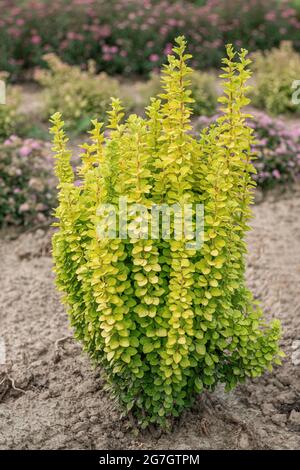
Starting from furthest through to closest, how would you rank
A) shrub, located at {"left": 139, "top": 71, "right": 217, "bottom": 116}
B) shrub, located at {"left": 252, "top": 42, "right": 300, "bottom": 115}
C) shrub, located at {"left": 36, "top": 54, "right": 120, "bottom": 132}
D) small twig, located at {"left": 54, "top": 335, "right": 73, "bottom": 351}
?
shrub, located at {"left": 252, "top": 42, "right": 300, "bottom": 115} → shrub, located at {"left": 139, "top": 71, "right": 217, "bottom": 116} → shrub, located at {"left": 36, "top": 54, "right": 120, "bottom": 132} → small twig, located at {"left": 54, "top": 335, "right": 73, "bottom": 351}

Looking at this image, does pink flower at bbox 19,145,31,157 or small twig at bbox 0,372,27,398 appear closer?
small twig at bbox 0,372,27,398

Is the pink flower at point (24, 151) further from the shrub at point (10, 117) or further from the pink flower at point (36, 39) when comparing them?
the pink flower at point (36, 39)

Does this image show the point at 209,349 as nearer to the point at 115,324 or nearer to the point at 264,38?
the point at 115,324

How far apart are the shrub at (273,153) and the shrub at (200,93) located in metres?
0.53

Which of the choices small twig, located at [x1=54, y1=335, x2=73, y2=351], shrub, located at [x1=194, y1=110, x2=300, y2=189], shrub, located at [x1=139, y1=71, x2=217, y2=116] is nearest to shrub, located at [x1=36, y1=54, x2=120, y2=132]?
shrub, located at [x1=139, y1=71, x2=217, y2=116]

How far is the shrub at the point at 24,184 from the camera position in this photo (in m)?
5.05

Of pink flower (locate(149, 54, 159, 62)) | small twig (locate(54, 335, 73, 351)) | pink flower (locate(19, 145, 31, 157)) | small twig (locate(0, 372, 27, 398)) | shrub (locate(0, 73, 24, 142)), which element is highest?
→ pink flower (locate(149, 54, 159, 62))

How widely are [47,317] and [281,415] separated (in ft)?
4.99

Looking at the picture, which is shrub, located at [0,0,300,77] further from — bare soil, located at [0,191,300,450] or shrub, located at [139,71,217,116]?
bare soil, located at [0,191,300,450]

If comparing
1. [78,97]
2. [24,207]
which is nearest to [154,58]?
[78,97]

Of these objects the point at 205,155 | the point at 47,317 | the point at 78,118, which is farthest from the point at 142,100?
the point at 205,155

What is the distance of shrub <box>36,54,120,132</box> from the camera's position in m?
6.29

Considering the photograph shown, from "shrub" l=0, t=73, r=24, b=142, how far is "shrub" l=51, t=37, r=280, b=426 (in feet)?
10.5

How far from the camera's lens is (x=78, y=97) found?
635 cm
